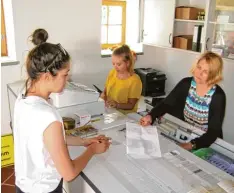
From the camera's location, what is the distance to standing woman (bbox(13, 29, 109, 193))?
38.4 inches

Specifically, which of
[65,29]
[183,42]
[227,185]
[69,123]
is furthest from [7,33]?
[227,185]

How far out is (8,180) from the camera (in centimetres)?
248

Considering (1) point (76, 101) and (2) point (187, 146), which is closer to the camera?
(2) point (187, 146)

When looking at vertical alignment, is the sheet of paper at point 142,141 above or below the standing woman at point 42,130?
below

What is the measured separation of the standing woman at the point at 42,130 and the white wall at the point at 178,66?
215 cm

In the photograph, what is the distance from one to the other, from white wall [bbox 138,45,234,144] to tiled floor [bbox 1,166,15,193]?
6.65 feet

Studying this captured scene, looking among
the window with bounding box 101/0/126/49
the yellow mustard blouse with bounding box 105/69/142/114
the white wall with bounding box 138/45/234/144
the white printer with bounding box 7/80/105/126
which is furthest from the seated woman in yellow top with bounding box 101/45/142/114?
the window with bounding box 101/0/126/49

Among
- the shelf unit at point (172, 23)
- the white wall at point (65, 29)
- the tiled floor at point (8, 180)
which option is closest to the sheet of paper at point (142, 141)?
the tiled floor at point (8, 180)

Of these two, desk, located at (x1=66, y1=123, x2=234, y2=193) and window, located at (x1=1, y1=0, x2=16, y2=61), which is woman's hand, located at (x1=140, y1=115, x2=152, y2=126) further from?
window, located at (x1=1, y1=0, x2=16, y2=61)

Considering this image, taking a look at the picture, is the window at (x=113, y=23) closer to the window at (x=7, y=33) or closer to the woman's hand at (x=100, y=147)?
the window at (x=7, y=33)

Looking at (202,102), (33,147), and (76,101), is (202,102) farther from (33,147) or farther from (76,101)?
(33,147)

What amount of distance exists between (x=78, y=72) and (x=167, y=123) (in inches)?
65.0

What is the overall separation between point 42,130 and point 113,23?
272cm

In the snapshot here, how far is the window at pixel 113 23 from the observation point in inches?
133
